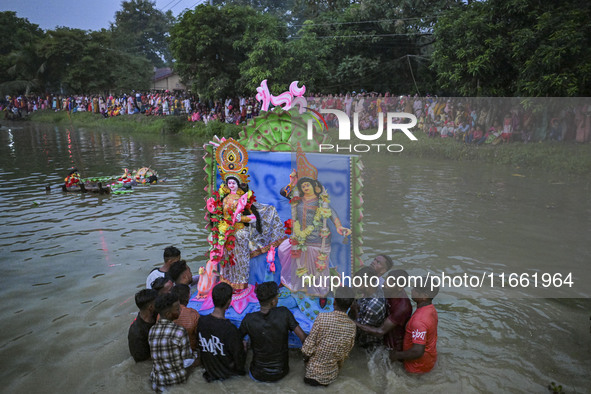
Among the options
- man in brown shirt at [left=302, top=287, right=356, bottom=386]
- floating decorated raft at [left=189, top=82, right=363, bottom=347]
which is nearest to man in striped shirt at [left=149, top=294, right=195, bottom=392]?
floating decorated raft at [left=189, top=82, right=363, bottom=347]

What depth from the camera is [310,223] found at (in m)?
5.66

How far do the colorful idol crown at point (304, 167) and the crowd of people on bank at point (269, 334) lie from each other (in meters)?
1.60

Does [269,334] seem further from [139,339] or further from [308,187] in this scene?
[308,187]

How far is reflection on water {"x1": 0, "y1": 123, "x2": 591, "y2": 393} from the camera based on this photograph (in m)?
4.87

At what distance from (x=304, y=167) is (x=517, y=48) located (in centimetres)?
1288

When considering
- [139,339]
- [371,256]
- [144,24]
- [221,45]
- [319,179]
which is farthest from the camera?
[144,24]

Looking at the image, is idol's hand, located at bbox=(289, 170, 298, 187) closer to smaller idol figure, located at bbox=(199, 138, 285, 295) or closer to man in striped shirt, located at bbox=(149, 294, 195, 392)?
smaller idol figure, located at bbox=(199, 138, 285, 295)

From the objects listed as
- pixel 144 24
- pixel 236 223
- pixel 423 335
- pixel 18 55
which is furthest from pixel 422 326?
pixel 144 24

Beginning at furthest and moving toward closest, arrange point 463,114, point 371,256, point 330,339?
point 463,114 < point 371,256 < point 330,339

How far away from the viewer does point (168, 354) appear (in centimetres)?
442

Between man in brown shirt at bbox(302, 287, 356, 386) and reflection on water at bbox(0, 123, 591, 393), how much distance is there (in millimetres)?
276

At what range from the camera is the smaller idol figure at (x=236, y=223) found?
588 cm

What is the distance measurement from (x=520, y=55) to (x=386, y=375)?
14.2m

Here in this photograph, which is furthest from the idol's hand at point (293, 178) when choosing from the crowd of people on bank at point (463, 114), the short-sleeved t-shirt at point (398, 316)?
the crowd of people on bank at point (463, 114)
